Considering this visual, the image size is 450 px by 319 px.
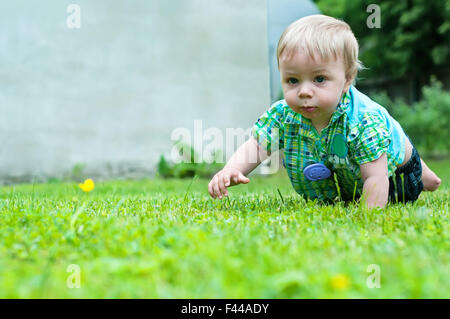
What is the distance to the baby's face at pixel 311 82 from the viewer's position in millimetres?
2217

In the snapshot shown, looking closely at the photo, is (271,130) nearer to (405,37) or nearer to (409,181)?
(409,181)

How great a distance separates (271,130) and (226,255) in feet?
4.96

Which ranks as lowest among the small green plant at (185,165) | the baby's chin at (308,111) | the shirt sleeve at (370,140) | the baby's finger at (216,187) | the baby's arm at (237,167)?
the small green plant at (185,165)

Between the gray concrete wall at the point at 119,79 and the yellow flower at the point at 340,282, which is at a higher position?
the gray concrete wall at the point at 119,79

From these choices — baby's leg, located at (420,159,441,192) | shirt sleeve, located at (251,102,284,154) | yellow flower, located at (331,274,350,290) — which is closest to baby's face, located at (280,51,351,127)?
shirt sleeve, located at (251,102,284,154)

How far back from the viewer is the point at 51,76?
21.2 ft

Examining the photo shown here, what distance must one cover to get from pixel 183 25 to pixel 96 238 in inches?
233

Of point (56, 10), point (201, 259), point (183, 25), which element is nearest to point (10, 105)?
point (56, 10)

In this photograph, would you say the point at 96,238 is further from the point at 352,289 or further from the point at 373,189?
the point at 373,189

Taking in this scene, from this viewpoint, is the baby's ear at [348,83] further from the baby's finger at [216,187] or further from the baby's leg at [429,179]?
the baby's leg at [429,179]

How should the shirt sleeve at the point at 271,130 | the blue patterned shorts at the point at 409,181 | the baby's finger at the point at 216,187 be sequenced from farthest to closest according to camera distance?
the blue patterned shorts at the point at 409,181, the shirt sleeve at the point at 271,130, the baby's finger at the point at 216,187

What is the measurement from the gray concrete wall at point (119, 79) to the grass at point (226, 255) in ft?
15.1

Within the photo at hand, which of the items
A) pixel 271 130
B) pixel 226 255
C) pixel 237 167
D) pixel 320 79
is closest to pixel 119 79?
pixel 271 130

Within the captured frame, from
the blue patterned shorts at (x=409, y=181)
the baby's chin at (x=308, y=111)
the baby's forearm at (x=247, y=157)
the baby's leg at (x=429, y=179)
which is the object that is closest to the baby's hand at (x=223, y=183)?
the baby's forearm at (x=247, y=157)
